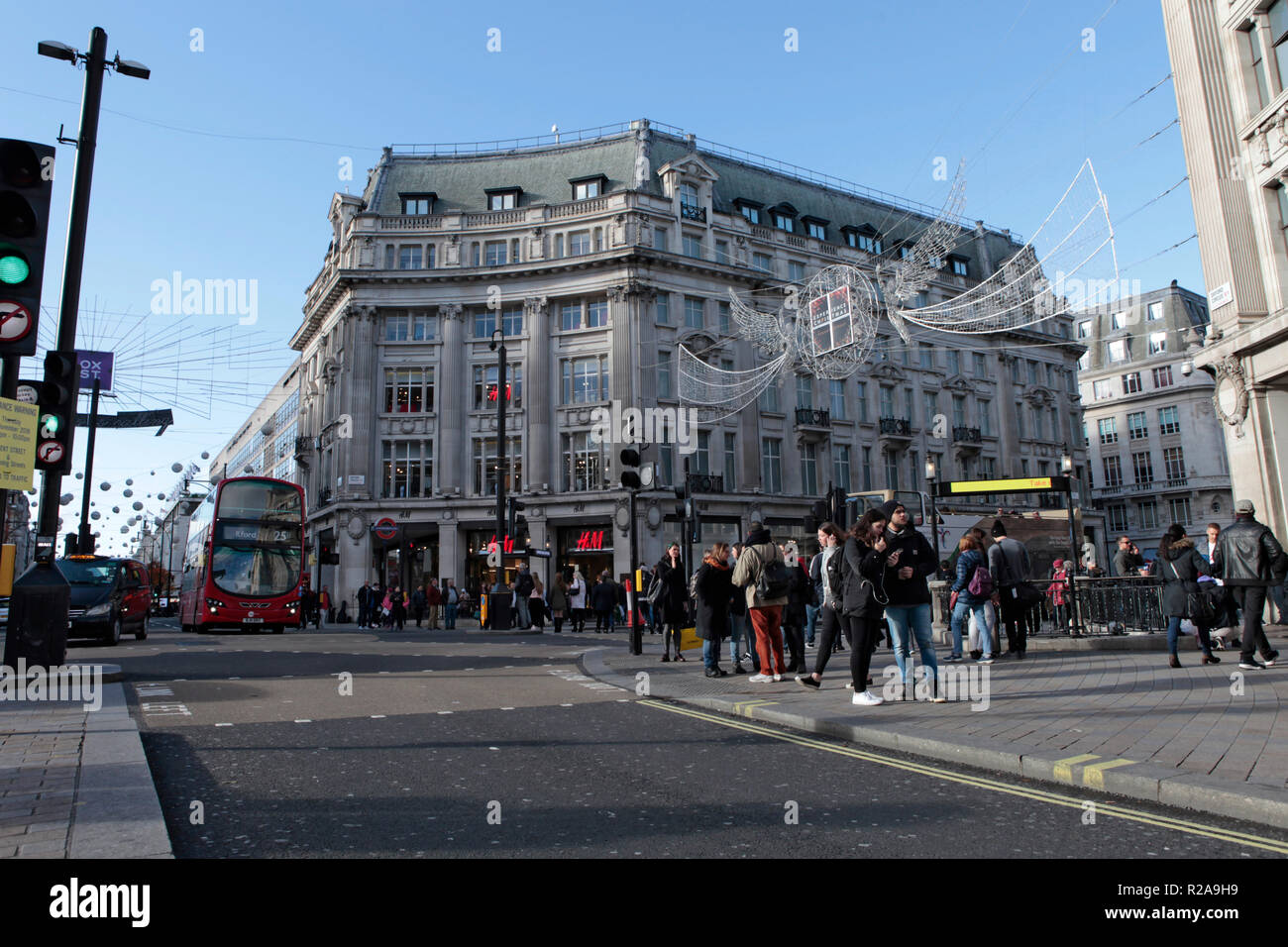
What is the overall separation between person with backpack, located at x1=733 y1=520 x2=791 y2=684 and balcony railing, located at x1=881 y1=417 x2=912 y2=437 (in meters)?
39.2

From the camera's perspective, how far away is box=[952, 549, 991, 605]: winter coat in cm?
1053

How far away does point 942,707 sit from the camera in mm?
7641

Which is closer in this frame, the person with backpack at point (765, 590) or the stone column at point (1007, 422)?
the person with backpack at point (765, 590)

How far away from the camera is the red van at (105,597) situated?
716 inches

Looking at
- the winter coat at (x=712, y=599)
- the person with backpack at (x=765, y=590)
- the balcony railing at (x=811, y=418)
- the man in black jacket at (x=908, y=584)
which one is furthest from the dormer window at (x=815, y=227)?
the man in black jacket at (x=908, y=584)

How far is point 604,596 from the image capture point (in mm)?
25062

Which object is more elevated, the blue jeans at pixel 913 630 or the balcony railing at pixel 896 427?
the balcony railing at pixel 896 427

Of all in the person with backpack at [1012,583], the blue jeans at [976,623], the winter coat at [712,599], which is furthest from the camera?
the person with backpack at [1012,583]

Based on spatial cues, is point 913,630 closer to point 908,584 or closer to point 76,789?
point 908,584

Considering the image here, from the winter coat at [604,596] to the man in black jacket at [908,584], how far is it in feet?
55.9

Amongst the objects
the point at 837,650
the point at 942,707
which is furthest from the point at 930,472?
the point at 942,707

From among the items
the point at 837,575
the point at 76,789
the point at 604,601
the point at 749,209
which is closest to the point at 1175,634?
the point at 837,575

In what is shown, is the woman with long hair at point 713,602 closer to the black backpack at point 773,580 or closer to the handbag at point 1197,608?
the black backpack at point 773,580
